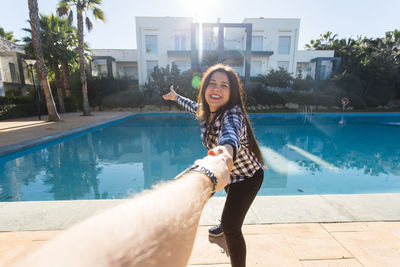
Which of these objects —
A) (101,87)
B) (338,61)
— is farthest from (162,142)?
(338,61)

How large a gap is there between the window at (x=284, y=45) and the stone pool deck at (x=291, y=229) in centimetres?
2700

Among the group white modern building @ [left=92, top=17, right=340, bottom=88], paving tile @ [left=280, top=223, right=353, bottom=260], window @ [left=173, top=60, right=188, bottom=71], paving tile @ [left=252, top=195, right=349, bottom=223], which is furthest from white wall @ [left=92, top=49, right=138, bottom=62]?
paving tile @ [left=280, top=223, right=353, bottom=260]

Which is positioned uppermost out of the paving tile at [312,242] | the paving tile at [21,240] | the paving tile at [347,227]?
the paving tile at [347,227]

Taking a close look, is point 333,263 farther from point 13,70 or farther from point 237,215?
point 13,70

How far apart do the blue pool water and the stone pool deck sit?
1.52m

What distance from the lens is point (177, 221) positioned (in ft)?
1.61

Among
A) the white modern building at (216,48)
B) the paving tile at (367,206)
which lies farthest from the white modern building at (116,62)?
the paving tile at (367,206)

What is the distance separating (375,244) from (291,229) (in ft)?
2.55

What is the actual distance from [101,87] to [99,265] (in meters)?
24.4

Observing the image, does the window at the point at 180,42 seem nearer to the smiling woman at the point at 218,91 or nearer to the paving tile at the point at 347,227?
the smiling woman at the point at 218,91

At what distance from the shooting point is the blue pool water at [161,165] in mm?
5102

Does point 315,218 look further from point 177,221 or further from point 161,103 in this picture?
point 161,103

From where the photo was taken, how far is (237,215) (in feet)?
5.48

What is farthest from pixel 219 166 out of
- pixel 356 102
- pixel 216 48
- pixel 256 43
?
pixel 256 43
